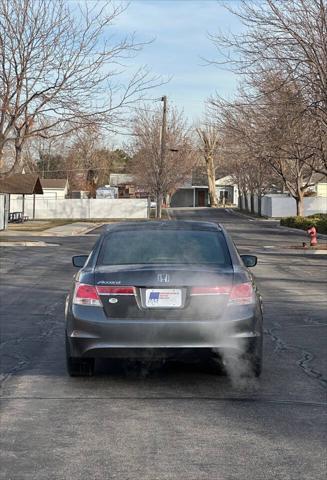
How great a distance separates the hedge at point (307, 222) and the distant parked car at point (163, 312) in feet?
99.6

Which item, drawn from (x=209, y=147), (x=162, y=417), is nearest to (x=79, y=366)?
(x=162, y=417)

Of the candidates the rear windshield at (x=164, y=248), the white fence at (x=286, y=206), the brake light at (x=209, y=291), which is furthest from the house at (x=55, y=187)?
the brake light at (x=209, y=291)

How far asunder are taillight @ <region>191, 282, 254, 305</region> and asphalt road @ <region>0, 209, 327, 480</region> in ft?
2.61

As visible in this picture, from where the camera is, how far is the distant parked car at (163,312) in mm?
6379

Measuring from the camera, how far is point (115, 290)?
652 cm

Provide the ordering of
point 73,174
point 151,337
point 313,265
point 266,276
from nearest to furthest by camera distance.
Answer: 1. point 151,337
2. point 266,276
3. point 313,265
4. point 73,174

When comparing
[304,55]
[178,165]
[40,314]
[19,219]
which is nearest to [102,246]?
[40,314]

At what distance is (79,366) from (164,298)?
3.66 ft

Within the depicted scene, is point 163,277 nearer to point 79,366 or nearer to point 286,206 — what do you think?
point 79,366

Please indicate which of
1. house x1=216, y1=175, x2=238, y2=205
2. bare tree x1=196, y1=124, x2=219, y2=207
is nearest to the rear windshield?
bare tree x1=196, y1=124, x2=219, y2=207

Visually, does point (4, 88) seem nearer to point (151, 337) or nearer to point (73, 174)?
point (151, 337)

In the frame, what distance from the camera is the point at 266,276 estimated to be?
58.2ft

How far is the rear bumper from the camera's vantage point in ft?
20.9

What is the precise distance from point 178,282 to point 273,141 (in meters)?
20.4
